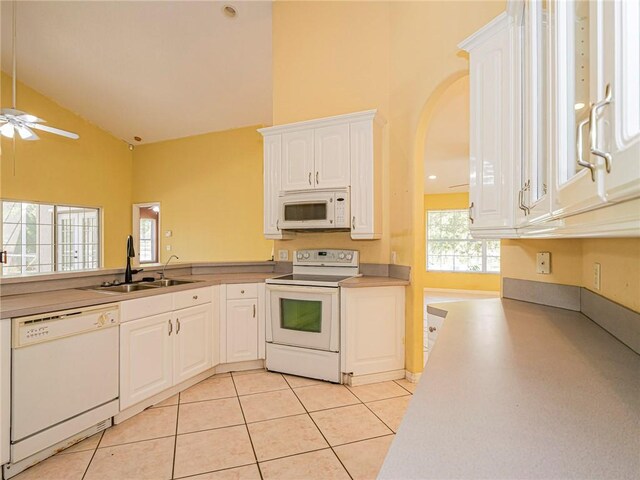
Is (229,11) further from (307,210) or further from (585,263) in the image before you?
(585,263)

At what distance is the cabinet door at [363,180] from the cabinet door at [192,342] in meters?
1.53

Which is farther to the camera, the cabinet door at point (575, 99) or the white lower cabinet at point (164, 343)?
the white lower cabinet at point (164, 343)

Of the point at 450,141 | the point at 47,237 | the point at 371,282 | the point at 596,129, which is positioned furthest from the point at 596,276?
the point at 47,237

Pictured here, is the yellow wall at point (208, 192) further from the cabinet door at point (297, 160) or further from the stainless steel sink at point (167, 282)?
the stainless steel sink at point (167, 282)

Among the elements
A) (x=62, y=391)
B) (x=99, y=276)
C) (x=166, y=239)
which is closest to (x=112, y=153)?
(x=166, y=239)

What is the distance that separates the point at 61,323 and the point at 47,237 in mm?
5288

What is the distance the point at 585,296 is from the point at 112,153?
26.2ft

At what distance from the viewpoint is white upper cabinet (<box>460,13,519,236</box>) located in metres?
1.63

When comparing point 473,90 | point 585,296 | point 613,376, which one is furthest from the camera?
point 473,90

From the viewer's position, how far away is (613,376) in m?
0.93

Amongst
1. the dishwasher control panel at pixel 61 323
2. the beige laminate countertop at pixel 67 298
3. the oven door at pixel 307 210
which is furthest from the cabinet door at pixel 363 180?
the dishwasher control panel at pixel 61 323

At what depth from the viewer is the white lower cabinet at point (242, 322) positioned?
317cm

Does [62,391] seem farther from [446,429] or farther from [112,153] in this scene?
[112,153]

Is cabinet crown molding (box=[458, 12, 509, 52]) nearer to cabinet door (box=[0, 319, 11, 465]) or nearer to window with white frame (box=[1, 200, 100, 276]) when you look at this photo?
cabinet door (box=[0, 319, 11, 465])
